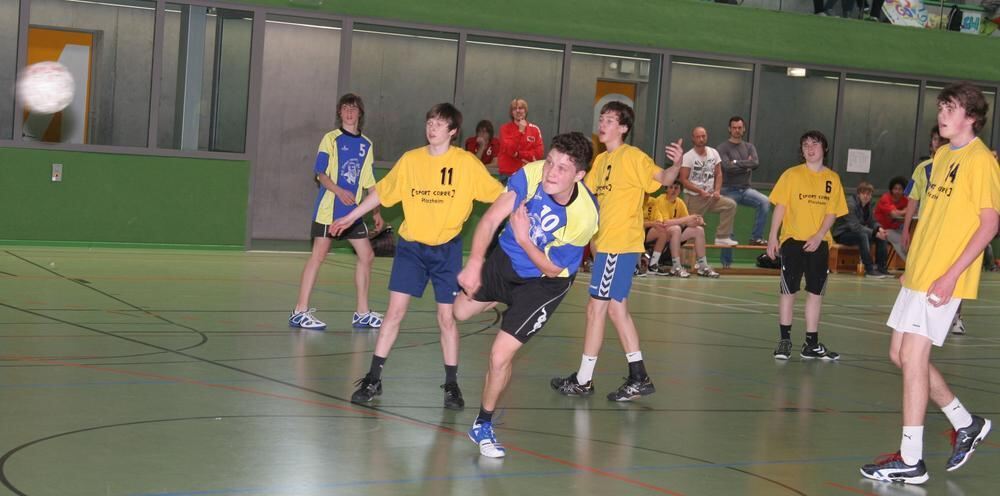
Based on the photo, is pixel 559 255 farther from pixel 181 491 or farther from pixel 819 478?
pixel 181 491

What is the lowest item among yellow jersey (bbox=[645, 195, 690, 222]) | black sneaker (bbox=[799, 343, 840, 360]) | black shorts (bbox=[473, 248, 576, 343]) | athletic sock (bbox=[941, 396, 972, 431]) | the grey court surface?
the grey court surface

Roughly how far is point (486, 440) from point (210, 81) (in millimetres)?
12738

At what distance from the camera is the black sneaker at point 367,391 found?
7.34 metres

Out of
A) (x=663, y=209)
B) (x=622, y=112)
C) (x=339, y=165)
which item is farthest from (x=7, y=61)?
(x=622, y=112)

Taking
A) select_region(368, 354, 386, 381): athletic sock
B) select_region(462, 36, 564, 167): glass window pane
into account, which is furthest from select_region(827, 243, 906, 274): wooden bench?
select_region(368, 354, 386, 381): athletic sock

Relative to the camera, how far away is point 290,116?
67.6ft

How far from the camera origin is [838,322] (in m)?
13.5

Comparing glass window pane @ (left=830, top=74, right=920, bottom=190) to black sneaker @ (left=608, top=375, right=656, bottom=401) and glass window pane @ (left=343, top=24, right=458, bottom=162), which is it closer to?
glass window pane @ (left=343, top=24, right=458, bottom=162)

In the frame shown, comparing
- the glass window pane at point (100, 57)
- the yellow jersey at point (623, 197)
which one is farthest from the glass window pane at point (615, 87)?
the yellow jersey at point (623, 197)

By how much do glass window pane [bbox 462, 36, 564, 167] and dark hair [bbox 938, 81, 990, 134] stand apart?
1595cm

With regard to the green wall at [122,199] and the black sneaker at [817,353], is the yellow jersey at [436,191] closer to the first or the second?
the black sneaker at [817,353]

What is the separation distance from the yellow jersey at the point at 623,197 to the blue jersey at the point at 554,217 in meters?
1.64

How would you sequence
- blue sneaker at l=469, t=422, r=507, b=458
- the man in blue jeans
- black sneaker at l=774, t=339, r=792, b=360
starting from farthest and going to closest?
the man in blue jeans < black sneaker at l=774, t=339, r=792, b=360 < blue sneaker at l=469, t=422, r=507, b=458

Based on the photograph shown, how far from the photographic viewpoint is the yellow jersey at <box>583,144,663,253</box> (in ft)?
26.7
